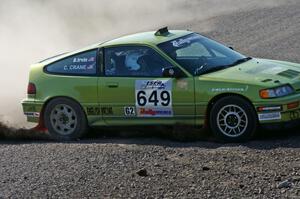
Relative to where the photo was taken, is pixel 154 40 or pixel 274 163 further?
pixel 154 40

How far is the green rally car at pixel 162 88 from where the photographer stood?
865 centimetres

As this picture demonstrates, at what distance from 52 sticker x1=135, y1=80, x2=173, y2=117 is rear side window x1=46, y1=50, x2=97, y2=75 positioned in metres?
0.83

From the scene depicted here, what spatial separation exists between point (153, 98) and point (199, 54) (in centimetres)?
102

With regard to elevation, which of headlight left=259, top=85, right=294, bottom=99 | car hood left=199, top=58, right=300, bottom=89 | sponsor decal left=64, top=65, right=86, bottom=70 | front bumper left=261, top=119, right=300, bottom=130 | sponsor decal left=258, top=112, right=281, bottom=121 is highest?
sponsor decal left=64, top=65, right=86, bottom=70

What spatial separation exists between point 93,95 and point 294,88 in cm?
Result: 270

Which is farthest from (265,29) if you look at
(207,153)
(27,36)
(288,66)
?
(207,153)

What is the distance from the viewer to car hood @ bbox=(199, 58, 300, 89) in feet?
28.6

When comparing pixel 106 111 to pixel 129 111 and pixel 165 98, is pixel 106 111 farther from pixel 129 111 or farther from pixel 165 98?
pixel 165 98

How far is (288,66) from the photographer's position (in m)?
9.52

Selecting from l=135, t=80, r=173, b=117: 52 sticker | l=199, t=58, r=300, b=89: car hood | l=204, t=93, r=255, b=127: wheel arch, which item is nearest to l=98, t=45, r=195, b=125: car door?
l=135, t=80, r=173, b=117: 52 sticker

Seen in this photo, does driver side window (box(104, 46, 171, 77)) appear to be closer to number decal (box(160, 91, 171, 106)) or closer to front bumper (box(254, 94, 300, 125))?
number decal (box(160, 91, 171, 106))

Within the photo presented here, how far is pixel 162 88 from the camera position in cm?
914

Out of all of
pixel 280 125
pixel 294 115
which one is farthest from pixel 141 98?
pixel 294 115

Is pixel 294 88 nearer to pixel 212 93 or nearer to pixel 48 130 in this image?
pixel 212 93
